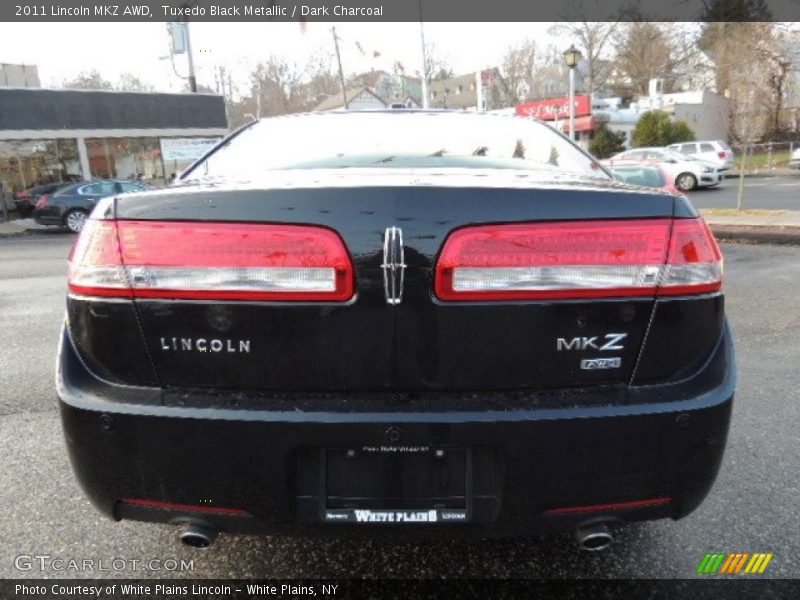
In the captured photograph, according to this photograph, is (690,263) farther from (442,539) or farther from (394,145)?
(394,145)

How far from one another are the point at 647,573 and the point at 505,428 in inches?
38.8

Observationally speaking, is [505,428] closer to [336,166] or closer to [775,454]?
[336,166]

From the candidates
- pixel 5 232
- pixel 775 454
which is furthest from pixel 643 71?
pixel 775 454

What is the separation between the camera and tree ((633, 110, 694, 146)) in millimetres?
31141

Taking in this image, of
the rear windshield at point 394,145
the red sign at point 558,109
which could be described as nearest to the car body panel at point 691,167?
the red sign at point 558,109

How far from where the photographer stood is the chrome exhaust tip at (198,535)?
65.6 inches

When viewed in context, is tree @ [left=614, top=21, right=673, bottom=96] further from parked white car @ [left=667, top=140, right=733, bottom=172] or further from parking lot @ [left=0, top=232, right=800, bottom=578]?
parking lot @ [left=0, top=232, right=800, bottom=578]

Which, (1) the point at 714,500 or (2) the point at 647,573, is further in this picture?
(1) the point at 714,500

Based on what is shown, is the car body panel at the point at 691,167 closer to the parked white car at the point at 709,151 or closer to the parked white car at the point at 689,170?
the parked white car at the point at 689,170

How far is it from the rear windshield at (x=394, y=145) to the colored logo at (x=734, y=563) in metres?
1.42

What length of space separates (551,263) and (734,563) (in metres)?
1.40

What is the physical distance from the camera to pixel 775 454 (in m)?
2.90

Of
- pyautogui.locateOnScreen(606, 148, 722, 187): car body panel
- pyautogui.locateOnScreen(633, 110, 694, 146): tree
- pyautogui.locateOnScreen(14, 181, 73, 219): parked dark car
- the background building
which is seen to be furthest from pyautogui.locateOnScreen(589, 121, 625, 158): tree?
pyautogui.locateOnScreen(14, 181, 73, 219): parked dark car

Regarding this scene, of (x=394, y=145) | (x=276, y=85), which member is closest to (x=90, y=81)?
(x=276, y=85)
